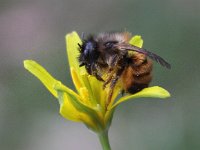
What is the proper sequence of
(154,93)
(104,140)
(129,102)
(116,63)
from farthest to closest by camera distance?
1. (129,102)
2. (116,63)
3. (104,140)
4. (154,93)

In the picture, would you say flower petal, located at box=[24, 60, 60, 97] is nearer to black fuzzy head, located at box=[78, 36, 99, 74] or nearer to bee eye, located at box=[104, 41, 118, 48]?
black fuzzy head, located at box=[78, 36, 99, 74]

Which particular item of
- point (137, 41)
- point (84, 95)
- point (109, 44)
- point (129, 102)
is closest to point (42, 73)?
point (84, 95)

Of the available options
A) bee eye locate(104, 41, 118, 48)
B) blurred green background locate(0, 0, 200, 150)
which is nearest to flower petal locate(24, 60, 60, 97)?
bee eye locate(104, 41, 118, 48)

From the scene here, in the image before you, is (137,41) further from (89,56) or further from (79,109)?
(79,109)

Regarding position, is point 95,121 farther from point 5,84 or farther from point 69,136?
point 5,84

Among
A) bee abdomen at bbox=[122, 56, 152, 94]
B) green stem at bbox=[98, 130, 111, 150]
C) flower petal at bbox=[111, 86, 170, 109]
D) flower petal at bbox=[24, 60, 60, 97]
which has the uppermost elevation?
flower petal at bbox=[24, 60, 60, 97]

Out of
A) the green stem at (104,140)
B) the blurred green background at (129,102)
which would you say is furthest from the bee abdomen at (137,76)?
the blurred green background at (129,102)

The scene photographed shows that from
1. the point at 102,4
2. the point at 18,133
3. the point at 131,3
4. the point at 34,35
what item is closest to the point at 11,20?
the point at 34,35
